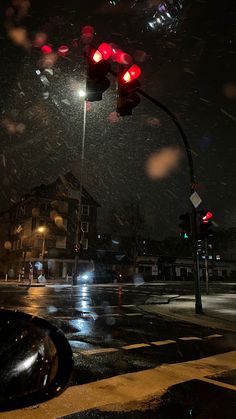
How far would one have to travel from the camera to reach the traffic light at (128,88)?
8.85 metres

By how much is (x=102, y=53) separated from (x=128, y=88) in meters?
1.10

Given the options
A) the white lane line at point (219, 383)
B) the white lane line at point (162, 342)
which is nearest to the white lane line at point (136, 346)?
the white lane line at point (162, 342)

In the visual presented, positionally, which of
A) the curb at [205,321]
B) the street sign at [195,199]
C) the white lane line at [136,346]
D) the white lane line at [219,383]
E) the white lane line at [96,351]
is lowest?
the white lane line at [219,383]

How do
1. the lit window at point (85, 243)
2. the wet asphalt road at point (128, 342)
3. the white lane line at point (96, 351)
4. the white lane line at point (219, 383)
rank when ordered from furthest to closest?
the lit window at point (85, 243) → the white lane line at point (96, 351) → the wet asphalt road at point (128, 342) → the white lane line at point (219, 383)

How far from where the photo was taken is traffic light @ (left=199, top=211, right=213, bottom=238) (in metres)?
14.4

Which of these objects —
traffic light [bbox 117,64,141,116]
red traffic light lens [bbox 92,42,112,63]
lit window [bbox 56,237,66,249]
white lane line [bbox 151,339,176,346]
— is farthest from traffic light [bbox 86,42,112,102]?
lit window [bbox 56,237,66,249]

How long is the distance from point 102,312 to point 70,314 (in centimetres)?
145

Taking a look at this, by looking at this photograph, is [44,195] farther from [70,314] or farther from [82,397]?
[82,397]

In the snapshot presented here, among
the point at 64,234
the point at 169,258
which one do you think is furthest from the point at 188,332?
the point at 169,258

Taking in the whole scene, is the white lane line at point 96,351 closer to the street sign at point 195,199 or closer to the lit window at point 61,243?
the street sign at point 195,199

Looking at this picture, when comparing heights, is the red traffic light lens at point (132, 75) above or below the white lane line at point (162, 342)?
above

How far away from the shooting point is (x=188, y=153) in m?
14.0

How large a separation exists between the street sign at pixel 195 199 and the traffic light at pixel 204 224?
0.77m

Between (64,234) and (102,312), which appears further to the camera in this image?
(64,234)
